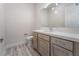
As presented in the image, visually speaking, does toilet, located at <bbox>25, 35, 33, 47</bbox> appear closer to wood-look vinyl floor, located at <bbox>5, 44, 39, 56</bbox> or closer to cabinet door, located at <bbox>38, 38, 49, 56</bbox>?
wood-look vinyl floor, located at <bbox>5, 44, 39, 56</bbox>

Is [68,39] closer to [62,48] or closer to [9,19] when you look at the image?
[62,48]

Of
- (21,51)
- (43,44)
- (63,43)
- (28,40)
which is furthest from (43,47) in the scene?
(63,43)

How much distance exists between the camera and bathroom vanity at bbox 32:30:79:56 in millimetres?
1133

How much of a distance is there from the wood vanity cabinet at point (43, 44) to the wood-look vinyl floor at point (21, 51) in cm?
14

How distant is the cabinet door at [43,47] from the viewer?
1.63 metres

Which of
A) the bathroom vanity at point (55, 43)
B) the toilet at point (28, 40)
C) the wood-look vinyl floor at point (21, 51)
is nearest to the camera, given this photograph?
the bathroom vanity at point (55, 43)

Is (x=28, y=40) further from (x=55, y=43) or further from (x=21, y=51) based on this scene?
(x=55, y=43)

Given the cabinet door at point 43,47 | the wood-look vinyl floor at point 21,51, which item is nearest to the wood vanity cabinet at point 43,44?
the cabinet door at point 43,47

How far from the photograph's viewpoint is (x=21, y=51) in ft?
5.22

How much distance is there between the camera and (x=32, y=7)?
62.4 inches

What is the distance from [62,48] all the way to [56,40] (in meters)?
0.17

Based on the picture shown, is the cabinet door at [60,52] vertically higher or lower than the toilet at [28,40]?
lower

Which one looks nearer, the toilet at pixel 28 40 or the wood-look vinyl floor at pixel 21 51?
the wood-look vinyl floor at pixel 21 51

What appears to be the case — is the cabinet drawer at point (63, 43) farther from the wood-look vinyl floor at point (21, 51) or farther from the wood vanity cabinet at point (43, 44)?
the wood-look vinyl floor at point (21, 51)
